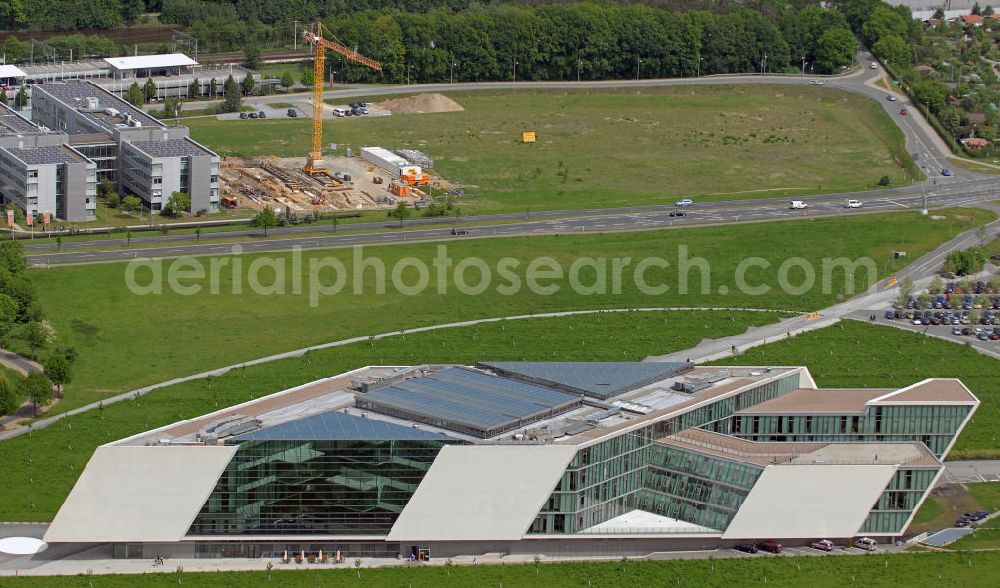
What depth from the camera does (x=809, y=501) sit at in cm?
14950

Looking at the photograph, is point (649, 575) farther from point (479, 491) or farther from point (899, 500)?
point (899, 500)

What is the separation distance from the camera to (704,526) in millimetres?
150500

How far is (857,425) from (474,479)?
35.1 metres

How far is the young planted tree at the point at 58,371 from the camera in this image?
591ft

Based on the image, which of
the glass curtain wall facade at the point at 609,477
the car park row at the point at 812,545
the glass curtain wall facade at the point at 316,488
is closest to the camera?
the glass curtain wall facade at the point at 316,488

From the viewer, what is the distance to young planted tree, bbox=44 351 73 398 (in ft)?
591

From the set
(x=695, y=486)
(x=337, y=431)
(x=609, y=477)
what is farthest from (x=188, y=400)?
(x=695, y=486)

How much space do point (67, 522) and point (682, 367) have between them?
5397cm

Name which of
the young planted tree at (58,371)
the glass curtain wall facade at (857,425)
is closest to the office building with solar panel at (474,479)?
the glass curtain wall facade at (857,425)

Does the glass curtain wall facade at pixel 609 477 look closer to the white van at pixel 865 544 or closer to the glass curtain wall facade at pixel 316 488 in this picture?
the glass curtain wall facade at pixel 316 488

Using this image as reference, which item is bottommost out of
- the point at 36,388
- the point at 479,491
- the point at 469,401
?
the point at 479,491

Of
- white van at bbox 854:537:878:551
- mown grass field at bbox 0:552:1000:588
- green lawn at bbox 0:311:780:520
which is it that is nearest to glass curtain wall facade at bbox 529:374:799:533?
mown grass field at bbox 0:552:1000:588

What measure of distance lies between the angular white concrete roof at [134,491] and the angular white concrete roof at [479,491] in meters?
15.1

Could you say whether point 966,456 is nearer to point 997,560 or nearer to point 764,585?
point 997,560
